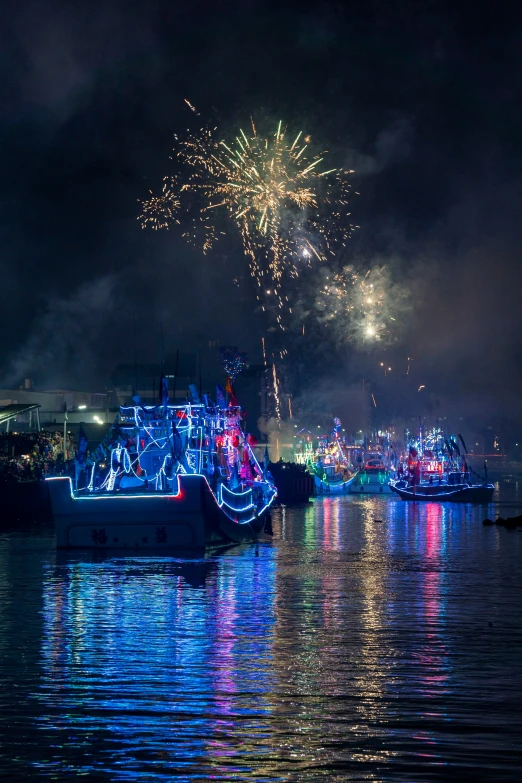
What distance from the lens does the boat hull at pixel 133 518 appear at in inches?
2264

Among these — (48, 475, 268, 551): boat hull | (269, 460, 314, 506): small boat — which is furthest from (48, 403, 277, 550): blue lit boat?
(269, 460, 314, 506): small boat

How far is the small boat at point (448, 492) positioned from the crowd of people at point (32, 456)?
59.3 m

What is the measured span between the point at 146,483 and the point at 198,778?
45149 mm

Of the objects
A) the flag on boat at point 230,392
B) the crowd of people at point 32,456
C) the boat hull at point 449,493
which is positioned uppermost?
the flag on boat at point 230,392

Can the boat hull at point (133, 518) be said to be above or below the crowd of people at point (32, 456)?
below

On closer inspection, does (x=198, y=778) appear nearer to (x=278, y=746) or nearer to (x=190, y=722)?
(x=278, y=746)

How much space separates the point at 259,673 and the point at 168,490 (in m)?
34.7

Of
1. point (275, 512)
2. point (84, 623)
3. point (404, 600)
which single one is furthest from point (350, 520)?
point (84, 623)

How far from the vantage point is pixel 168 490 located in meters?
59.7

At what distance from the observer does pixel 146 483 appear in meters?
61.8

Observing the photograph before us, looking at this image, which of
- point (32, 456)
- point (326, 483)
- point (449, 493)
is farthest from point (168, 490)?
point (326, 483)

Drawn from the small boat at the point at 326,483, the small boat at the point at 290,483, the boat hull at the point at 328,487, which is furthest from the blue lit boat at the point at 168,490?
the small boat at the point at 326,483

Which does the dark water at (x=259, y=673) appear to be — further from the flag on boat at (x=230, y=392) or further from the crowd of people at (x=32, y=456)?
the crowd of people at (x=32, y=456)

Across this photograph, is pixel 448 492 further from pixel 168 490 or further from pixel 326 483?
pixel 168 490
